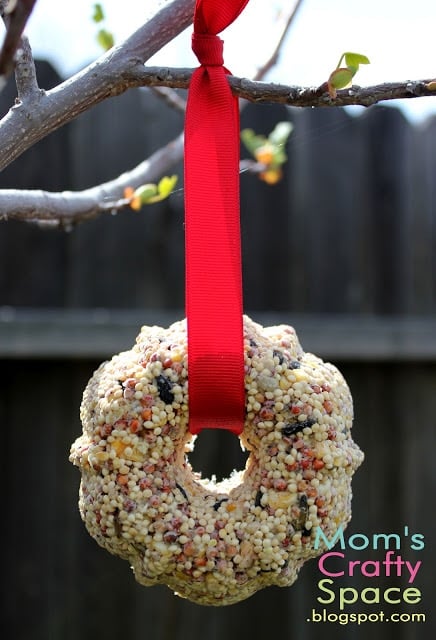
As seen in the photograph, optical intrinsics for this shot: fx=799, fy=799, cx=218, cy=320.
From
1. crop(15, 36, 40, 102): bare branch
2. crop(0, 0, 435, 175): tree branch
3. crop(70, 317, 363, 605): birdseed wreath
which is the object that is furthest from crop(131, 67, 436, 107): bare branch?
crop(70, 317, 363, 605): birdseed wreath

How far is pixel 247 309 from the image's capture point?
1974 mm

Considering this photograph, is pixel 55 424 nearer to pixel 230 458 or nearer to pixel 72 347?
pixel 72 347

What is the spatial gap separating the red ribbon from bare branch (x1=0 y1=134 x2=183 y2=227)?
201 millimetres

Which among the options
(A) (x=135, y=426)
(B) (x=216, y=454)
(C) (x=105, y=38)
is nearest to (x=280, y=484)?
(A) (x=135, y=426)

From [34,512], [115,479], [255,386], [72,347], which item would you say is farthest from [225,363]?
[34,512]

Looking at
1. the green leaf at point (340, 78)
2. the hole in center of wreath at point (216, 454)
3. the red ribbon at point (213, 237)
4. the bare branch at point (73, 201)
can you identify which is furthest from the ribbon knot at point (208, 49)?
the hole in center of wreath at point (216, 454)

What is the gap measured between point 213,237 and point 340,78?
0.61 ft

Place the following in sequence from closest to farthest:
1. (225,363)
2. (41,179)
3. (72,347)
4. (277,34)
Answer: (225,363), (277,34), (72,347), (41,179)

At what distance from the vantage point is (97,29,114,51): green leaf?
1133 mm

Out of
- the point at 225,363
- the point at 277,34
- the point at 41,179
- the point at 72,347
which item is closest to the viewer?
the point at 225,363

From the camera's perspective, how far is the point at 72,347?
1.78 meters

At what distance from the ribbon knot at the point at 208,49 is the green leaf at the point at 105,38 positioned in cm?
40

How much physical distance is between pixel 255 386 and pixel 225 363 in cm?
4

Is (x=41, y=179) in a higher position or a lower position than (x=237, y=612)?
higher
